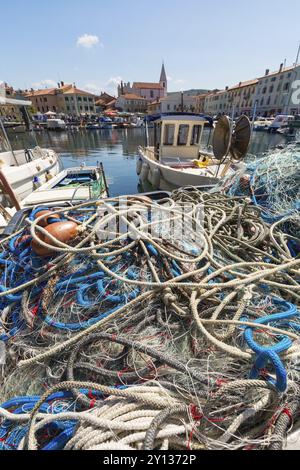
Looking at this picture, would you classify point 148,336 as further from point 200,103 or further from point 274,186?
point 200,103

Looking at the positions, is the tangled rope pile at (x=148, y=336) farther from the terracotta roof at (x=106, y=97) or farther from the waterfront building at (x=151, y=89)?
the terracotta roof at (x=106, y=97)

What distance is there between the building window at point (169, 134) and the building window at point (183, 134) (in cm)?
33

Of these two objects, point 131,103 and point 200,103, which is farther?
point 200,103

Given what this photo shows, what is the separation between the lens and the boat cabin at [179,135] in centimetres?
981

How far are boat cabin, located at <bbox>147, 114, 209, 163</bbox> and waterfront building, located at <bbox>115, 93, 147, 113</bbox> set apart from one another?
7873cm

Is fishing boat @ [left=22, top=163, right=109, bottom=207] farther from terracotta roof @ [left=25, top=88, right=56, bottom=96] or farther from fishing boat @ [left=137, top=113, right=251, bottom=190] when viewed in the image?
terracotta roof @ [left=25, top=88, right=56, bottom=96]

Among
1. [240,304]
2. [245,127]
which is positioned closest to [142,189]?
[245,127]

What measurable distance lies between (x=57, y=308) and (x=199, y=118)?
33.7ft

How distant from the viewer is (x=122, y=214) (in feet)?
7.97

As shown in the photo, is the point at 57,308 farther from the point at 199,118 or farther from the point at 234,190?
the point at 199,118

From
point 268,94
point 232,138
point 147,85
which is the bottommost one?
point 232,138

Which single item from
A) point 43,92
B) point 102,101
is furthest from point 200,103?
point 43,92

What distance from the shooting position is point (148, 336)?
1.77m

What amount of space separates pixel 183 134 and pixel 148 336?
33.6ft
